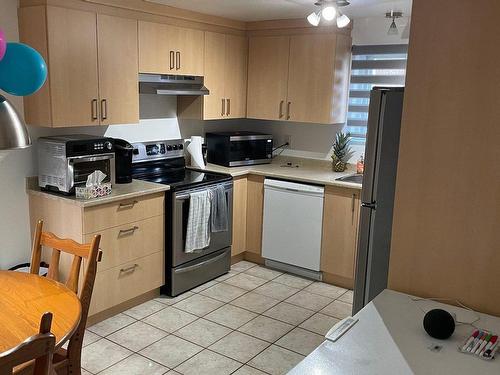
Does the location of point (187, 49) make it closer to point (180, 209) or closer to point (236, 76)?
point (236, 76)

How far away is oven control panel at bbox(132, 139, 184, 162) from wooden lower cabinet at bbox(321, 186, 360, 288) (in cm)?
145

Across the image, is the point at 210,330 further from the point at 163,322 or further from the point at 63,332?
the point at 63,332

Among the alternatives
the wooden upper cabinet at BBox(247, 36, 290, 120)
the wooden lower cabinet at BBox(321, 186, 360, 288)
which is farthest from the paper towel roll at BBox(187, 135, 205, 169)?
the wooden lower cabinet at BBox(321, 186, 360, 288)

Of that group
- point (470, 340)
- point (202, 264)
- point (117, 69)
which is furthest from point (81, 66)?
point (470, 340)

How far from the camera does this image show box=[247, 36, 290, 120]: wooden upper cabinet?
180 inches

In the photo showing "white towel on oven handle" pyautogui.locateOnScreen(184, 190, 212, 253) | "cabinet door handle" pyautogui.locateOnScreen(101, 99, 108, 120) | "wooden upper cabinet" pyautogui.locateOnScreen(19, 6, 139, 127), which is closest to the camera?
"wooden upper cabinet" pyautogui.locateOnScreen(19, 6, 139, 127)

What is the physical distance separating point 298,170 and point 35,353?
3389 mm

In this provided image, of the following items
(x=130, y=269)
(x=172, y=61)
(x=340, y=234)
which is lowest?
(x=130, y=269)

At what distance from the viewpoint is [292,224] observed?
4.38m

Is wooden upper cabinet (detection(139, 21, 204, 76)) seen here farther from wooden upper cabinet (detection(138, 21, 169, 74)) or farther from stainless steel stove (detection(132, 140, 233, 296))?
stainless steel stove (detection(132, 140, 233, 296))

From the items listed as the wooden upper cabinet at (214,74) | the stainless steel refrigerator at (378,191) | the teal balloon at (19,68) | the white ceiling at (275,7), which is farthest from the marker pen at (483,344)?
the wooden upper cabinet at (214,74)

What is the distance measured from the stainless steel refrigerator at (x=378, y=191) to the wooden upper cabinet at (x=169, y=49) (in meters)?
1.87

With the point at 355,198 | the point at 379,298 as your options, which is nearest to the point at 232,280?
the point at 355,198

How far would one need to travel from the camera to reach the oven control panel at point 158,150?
4238 mm
